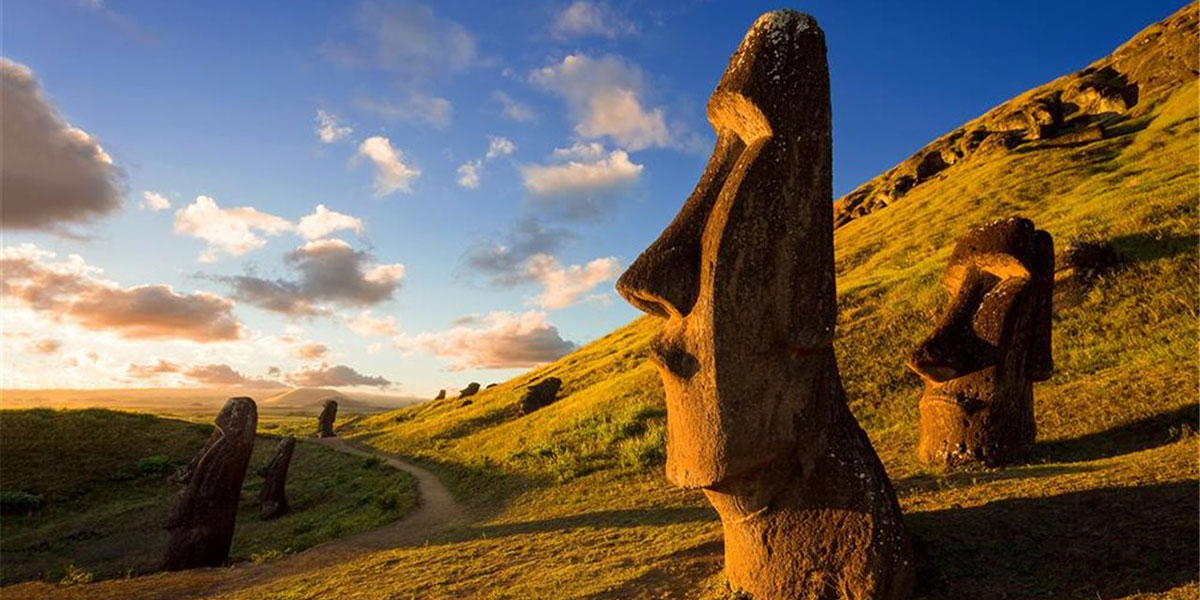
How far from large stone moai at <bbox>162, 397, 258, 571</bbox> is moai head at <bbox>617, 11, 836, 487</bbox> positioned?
15.3m

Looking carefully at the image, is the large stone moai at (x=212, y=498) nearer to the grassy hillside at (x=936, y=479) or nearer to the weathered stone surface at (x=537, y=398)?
the grassy hillside at (x=936, y=479)

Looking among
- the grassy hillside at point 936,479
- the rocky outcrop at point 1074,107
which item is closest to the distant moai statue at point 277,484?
the grassy hillside at point 936,479

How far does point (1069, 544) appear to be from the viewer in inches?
291

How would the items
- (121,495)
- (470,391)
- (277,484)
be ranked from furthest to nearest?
(470,391)
(121,495)
(277,484)

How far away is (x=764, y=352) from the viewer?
685 cm

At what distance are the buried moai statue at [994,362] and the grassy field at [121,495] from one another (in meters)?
16.8

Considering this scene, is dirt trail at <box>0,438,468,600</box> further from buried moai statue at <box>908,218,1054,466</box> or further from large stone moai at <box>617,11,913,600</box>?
buried moai statue at <box>908,218,1054,466</box>

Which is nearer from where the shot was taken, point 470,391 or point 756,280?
point 756,280

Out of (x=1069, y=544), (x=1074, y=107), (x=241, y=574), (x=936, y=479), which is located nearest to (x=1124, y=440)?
(x=936, y=479)

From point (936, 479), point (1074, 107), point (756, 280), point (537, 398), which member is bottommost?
point (936, 479)

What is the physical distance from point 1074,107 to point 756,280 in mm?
122498

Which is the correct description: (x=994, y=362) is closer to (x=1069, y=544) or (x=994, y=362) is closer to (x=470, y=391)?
(x=1069, y=544)

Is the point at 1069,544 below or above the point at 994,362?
below

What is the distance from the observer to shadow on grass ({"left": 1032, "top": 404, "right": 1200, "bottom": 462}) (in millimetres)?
11656
